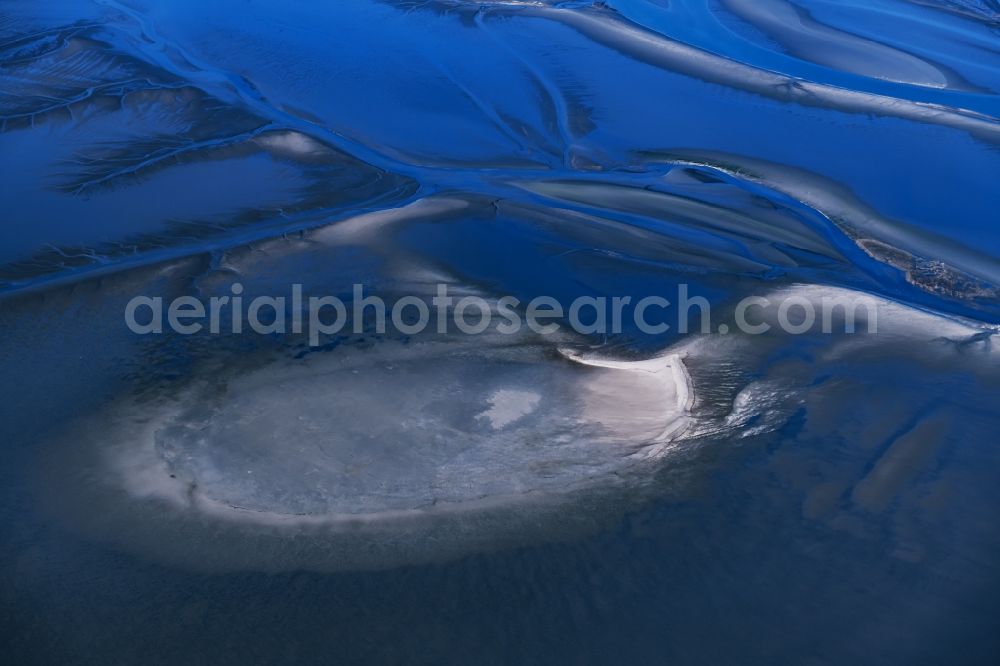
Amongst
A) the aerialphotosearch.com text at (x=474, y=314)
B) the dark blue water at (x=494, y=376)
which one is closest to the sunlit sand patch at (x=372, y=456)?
the dark blue water at (x=494, y=376)

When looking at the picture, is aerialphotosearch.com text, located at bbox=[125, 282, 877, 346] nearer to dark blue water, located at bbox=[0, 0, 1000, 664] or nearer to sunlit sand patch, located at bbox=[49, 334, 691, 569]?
dark blue water, located at bbox=[0, 0, 1000, 664]

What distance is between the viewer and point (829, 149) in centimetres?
1375

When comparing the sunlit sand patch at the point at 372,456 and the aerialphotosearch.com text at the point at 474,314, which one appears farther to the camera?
the aerialphotosearch.com text at the point at 474,314

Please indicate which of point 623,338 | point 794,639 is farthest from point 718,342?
point 794,639

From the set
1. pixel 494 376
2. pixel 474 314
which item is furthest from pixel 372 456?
pixel 474 314

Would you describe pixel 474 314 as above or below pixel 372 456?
above

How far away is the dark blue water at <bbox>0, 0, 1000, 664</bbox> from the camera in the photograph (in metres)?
6.66

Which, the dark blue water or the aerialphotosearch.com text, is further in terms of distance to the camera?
the aerialphotosearch.com text

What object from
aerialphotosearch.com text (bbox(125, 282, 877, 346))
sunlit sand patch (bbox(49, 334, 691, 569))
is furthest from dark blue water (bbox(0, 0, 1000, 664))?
aerialphotosearch.com text (bbox(125, 282, 877, 346))

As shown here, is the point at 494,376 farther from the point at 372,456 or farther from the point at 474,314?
the point at 372,456

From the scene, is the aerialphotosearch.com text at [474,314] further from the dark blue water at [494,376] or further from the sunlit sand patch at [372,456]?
the sunlit sand patch at [372,456]

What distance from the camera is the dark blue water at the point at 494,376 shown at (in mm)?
6656

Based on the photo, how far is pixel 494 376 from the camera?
8.88 metres

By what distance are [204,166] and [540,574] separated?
8.92 meters
